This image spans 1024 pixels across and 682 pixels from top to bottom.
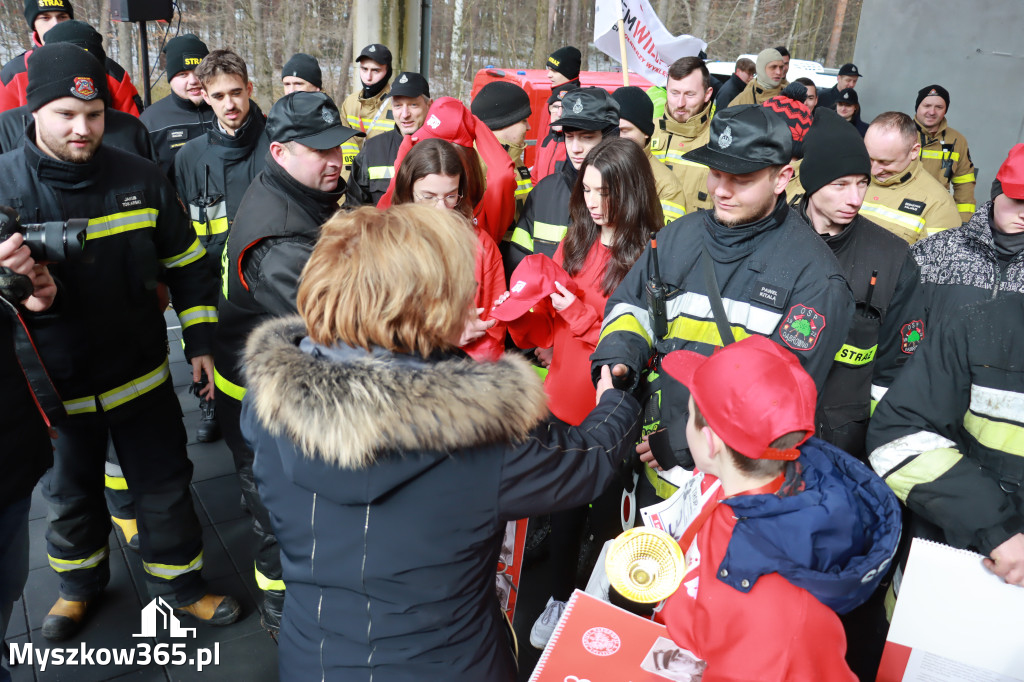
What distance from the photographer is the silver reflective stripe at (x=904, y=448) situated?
2.23m

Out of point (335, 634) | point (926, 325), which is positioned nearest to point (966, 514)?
point (926, 325)

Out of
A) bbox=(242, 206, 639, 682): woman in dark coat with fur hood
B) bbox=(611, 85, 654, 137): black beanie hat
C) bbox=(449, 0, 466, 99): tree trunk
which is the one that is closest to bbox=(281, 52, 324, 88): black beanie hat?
bbox=(611, 85, 654, 137): black beanie hat

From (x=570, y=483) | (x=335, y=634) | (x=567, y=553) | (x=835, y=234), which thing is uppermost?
(x=835, y=234)

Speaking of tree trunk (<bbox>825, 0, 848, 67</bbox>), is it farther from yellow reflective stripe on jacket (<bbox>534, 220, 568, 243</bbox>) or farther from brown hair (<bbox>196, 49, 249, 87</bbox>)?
yellow reflective stripe on jacket (<bbox>534, 220, 568, 243</bbox>)

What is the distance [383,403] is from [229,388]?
5.97ft

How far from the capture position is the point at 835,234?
3264mm

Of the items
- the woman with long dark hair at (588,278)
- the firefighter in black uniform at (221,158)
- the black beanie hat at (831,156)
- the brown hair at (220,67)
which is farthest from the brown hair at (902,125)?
the brown hair at (220,67)

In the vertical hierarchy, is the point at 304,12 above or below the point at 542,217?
above

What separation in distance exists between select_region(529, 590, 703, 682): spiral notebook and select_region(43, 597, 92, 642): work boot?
2.46m

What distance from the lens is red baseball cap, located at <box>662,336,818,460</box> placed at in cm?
162

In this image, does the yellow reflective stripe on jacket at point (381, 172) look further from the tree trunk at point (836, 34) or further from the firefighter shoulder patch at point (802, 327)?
the tree trunk at point (836, 34)

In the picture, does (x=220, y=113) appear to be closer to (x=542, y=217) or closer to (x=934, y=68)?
(x=542, y=217)

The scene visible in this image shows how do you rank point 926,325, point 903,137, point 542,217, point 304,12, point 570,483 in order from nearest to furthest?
point 570,483
point 926,325
point 542,217
point 903,137
point 304,12

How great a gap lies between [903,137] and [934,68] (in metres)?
8.34
